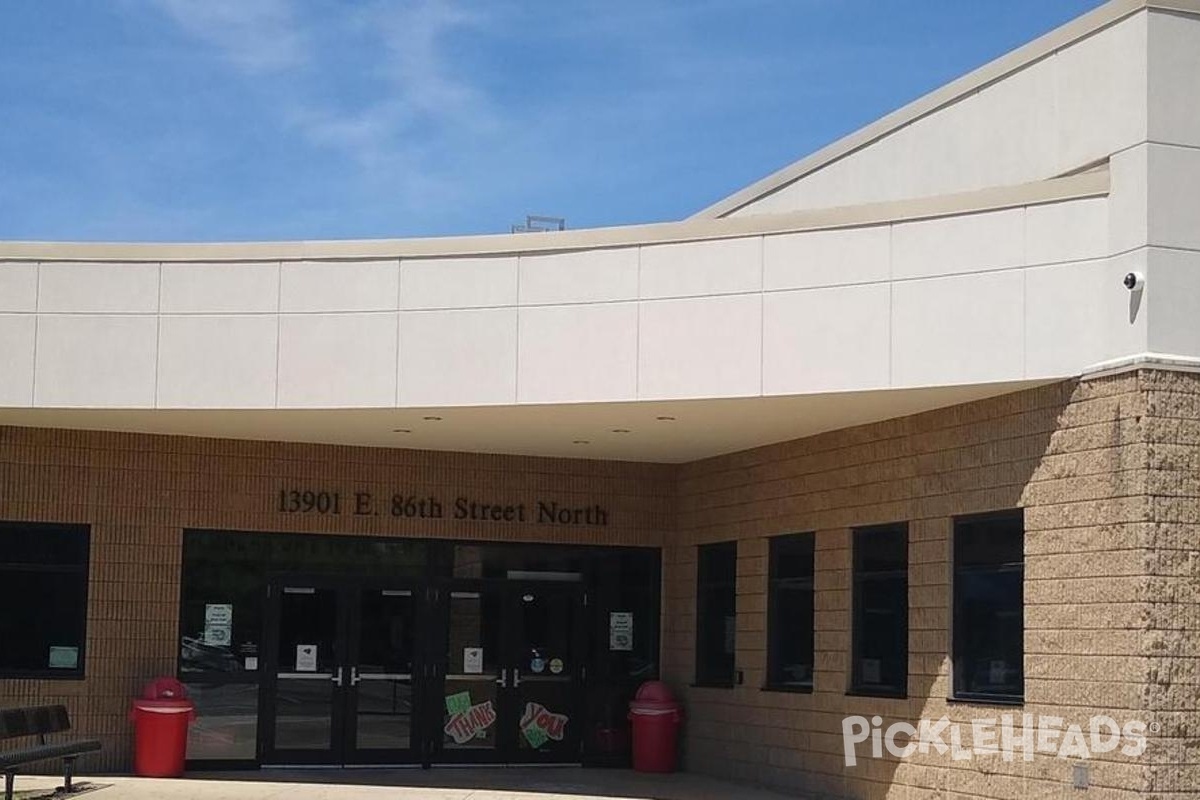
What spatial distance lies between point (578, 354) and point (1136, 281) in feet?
18.7

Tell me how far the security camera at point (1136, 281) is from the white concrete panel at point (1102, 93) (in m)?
1.25

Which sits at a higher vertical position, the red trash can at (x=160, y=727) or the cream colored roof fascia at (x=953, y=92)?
the cream colored roof fascia at (x=953, y=92)

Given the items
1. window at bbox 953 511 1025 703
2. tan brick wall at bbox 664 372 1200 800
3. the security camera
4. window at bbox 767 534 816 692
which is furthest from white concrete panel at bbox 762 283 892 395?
window at bbox 767 534 816 692

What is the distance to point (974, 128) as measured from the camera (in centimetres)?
1772

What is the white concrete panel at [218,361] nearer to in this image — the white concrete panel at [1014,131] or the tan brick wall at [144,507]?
the tan brick wall at [144,507]

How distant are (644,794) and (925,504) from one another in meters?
5.08

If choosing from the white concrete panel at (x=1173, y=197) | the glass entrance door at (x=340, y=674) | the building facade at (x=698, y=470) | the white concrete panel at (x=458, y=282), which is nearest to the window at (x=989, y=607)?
the building facade at (x=698, y=470)

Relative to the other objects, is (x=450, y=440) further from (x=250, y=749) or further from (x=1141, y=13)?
(x=1141, y=13)

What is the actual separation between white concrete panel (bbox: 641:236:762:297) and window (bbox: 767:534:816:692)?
411cm

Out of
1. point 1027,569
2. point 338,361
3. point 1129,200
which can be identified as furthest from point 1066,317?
point 338,361

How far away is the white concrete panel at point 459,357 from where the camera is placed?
17.4 metres

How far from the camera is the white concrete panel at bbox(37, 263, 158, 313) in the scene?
18.1 meters

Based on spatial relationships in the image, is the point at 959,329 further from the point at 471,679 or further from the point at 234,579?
the point at 234,579

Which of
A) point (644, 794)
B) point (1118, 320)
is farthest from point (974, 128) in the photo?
point (644, 794)
